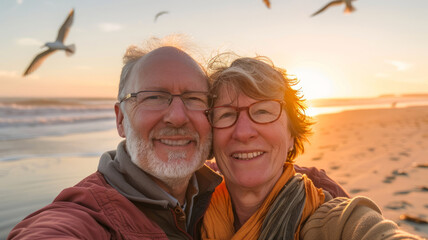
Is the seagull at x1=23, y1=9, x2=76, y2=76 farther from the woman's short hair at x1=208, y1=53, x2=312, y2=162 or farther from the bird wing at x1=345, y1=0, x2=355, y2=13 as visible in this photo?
the bird wing at x1=345, y1=0, x2=355, y2=13

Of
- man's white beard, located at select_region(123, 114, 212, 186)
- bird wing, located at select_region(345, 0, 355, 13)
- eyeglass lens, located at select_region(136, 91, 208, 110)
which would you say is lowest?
man's white beard, located at select_region(123, 114, 212, 186)

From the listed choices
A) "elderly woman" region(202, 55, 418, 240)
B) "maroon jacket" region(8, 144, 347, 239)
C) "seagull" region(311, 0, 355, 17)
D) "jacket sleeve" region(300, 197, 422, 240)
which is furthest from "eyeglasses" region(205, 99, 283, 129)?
"seagull" region(311, 0, 355, 17)


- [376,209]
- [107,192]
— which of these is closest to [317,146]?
[376,209]

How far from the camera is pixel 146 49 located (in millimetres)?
2684

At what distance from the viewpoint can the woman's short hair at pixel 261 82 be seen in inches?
91.0

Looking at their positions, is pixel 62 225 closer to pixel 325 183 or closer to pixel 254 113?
pixel 254 113

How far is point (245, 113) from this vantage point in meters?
2.29

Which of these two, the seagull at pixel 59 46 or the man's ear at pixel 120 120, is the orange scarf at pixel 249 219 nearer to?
the man's ear at pixel 120 120

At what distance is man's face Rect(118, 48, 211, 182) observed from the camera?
2281 mm

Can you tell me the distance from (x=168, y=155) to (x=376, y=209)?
1.41 meters

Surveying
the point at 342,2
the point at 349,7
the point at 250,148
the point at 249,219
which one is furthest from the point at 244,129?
the point at 349,7

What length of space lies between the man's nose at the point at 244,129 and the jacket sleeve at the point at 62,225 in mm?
1078

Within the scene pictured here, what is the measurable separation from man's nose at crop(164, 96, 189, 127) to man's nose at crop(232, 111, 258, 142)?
15.3 inches

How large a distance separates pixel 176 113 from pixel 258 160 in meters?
0.70
